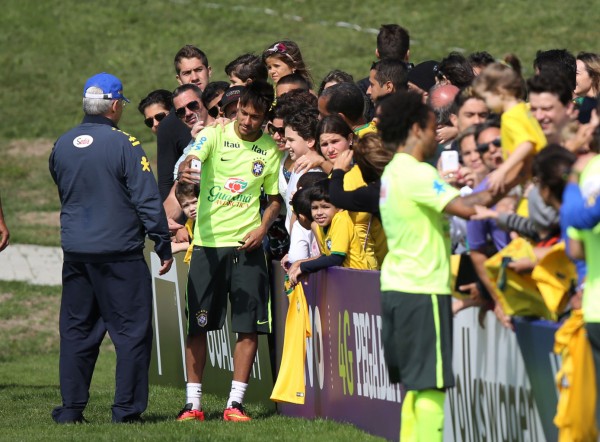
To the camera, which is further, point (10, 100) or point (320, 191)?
point (10, 100)

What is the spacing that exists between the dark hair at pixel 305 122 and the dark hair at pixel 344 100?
0.23 metres

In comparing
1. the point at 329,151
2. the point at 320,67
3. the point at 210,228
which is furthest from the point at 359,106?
the point at 320,67

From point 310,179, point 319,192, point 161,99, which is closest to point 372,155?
point 319,192

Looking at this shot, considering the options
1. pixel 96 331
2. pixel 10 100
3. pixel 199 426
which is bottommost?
pixel 199 426

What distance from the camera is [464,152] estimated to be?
7.17m

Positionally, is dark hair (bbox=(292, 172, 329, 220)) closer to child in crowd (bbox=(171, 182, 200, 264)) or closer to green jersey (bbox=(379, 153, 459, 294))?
child in crowd (bbox=(171, 182, 200, 264))

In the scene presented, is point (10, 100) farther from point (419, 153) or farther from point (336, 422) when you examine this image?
point (419, 153)

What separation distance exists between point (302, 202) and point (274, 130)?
3.43 ft

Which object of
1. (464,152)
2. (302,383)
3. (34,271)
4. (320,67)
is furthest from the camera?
(320,67)

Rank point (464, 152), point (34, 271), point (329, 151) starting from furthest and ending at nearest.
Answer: point (34, 271)
point (329, 151)
point (464, 152)

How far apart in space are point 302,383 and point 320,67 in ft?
70.0

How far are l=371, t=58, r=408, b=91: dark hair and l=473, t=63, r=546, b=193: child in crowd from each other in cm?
286

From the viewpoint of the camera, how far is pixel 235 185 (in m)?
9.43

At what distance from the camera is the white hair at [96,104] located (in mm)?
9289
